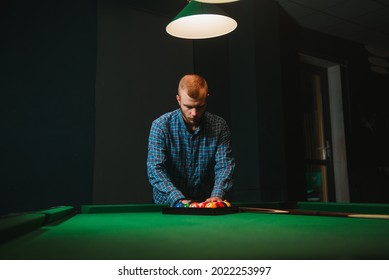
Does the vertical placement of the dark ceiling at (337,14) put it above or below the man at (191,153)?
above

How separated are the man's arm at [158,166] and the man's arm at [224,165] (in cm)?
35

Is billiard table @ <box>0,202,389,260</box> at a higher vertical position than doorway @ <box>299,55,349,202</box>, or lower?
lower

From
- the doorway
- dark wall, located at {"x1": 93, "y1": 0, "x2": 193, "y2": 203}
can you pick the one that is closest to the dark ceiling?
dark wall, located at {"x1": 93, "y1": 0, "x2": 193, "y2": 203}

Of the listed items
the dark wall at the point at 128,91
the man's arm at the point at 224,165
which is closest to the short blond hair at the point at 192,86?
the man's arm at the point at 224,165

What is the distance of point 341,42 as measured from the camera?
5.91 meters

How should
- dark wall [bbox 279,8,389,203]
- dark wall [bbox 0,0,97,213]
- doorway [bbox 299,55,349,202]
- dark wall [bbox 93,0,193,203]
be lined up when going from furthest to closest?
doorway [bbox 299,55,349,202]
dark wall [bbox 279,8,389,203]
dark wall [bbox 93,0,193,203]
dark wall [bbox 0,0,97,213]

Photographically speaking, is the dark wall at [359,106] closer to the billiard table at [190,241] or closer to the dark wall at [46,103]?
the dark wall at [46,103]

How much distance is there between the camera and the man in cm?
244

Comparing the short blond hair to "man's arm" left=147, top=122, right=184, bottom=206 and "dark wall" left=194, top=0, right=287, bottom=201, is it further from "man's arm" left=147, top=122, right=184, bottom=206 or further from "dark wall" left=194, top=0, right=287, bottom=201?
"dark wall" left=194, top=0, right=287, bottom=201

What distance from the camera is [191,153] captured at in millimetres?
2561

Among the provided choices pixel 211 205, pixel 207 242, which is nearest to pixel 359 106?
pixel 211 205

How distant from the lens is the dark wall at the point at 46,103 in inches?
128

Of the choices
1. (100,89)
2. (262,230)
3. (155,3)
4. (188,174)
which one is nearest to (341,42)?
(155,3)
